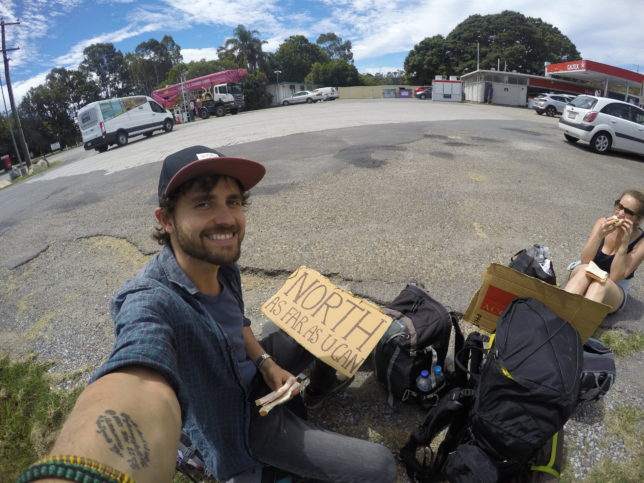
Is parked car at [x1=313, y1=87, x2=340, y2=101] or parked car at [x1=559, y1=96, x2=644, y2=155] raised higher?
parked car at [x1=313, y1=87, x2=340, y2=101]

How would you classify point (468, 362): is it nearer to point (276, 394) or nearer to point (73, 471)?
point (276, 394)

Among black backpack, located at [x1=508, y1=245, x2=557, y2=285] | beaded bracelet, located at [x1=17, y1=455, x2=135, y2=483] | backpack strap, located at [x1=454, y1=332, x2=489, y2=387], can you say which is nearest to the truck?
black backpack, located at [x1=508, y1=245, x2=557, y2=285]

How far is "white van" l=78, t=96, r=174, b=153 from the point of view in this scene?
1557cm

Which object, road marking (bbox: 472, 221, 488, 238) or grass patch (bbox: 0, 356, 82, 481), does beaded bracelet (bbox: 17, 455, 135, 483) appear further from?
road marking (bbox: 472, 221, 488, 238)

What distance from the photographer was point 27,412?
2.54 m

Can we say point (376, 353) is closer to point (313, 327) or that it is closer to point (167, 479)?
point (313, 327)

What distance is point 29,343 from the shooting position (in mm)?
3262

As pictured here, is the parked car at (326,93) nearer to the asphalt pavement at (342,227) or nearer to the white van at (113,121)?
the white van at (113,121)

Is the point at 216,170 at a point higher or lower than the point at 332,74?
lower

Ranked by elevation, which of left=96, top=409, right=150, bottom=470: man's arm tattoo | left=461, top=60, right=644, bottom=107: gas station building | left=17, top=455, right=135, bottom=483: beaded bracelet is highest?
left=461, top=60, right=644, bottom=107: gas station building

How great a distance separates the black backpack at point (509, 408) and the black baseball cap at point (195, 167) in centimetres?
160

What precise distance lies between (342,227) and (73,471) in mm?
4275

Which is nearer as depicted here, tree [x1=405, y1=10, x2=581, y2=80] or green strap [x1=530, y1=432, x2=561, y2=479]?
green strap [x1=530, y1=432, x2=561, y2=479]

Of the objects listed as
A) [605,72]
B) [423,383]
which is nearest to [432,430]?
[423,383]
